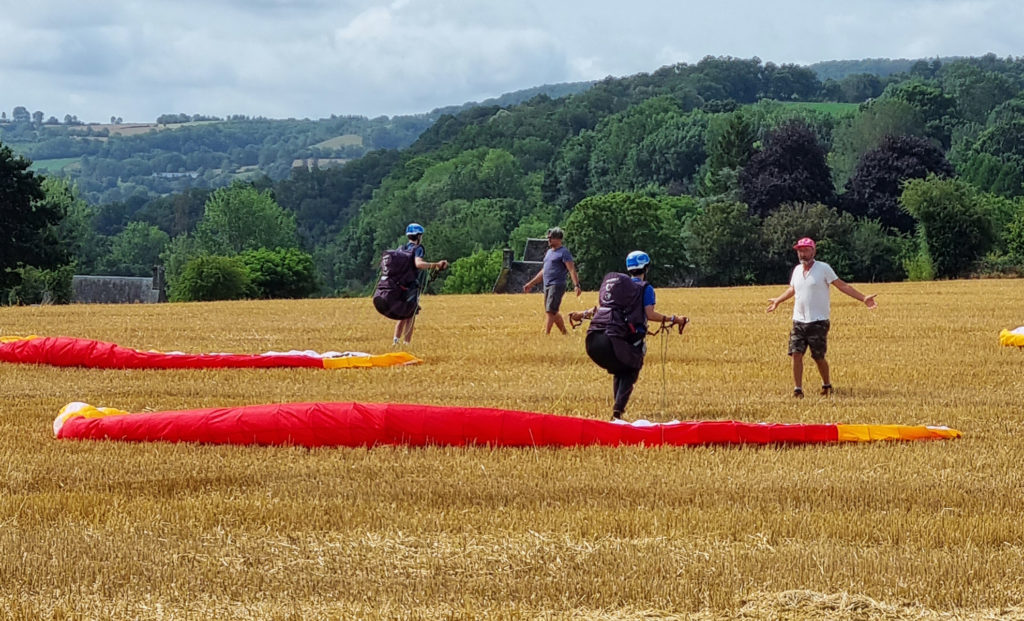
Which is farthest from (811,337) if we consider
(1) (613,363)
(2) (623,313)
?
(2) (623,313)

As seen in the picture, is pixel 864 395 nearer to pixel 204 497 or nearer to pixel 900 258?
pixel 204 497

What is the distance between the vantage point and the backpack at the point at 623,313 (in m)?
14.4

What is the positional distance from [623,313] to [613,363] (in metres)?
0.55

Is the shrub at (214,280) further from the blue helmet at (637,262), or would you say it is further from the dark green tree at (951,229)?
the blue helmet at (637,262)

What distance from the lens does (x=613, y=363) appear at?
574 inches

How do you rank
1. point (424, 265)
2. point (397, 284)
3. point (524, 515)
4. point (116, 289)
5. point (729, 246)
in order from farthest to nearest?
point (116, 289) → point (729, 246) → point (397, 284) → point (424, 265) → point (524, 515)

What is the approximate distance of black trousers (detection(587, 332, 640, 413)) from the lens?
1441cm

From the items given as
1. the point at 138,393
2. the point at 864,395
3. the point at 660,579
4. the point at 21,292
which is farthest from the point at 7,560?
the point at 21,292

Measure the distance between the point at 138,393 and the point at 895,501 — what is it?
10699 mm

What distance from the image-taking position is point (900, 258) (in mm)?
83438

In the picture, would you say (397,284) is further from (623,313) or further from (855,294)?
(623,313)

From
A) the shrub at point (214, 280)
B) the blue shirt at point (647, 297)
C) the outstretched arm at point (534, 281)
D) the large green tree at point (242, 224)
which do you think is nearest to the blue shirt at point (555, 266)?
the outstretched arm at point (534, 281)

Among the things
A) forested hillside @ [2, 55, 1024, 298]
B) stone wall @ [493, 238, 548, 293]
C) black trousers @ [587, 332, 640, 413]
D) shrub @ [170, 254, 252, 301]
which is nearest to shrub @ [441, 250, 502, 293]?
forested hillside @ [2, 55, 1024, 298]

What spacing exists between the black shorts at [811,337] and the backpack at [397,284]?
6716mm
